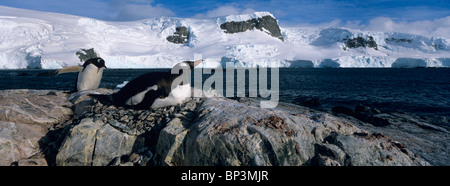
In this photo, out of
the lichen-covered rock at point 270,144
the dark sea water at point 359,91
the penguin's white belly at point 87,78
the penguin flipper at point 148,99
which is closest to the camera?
the lichen-covered rock at point 270,144

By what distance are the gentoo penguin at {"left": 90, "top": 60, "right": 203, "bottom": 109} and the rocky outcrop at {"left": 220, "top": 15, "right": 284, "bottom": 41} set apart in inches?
5699

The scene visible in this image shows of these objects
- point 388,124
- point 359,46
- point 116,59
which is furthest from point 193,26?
point 388,124

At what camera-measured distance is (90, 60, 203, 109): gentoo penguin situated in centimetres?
536

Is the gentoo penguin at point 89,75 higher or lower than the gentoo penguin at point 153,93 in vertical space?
higher

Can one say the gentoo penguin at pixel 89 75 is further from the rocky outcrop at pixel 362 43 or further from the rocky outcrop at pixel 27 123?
the rocky outcrop at pixel 362 43

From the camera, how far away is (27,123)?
196 inches

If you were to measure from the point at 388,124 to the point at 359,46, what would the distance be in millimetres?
176000

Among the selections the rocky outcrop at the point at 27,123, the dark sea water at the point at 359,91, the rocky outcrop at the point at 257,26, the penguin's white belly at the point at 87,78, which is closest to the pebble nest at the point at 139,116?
the rocky outcrop at the point at 27,123

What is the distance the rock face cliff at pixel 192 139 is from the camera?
3711 mm

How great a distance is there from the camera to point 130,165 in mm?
4062

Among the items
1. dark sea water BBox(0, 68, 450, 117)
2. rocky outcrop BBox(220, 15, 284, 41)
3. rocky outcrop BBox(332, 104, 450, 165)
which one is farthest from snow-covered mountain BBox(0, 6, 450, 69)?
rocky outcrop BBox(332, 104, 450, 165)

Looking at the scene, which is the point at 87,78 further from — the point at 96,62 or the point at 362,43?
the point at 362,43

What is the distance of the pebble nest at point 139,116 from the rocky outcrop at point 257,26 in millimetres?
145299

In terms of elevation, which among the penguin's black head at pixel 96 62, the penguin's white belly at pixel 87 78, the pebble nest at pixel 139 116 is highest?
the penguin's black head at pixel 96 62
